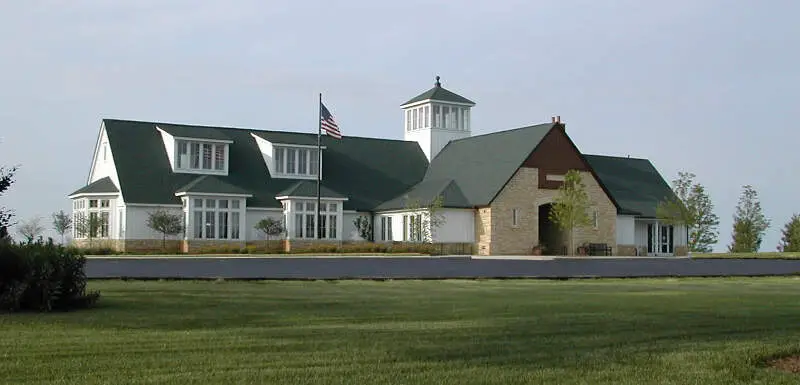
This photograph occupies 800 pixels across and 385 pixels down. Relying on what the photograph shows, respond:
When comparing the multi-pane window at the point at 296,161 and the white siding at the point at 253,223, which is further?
the multi-pane window at the point at 296,161

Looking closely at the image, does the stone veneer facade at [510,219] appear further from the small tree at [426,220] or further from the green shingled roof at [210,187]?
the green shingled roof at [210,187]

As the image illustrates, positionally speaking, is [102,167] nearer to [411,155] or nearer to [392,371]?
[411,155]

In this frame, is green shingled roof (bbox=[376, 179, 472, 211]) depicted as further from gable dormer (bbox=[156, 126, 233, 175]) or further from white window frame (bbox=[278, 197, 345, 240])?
gable dormer (bbox=[156, 126, 233, 175])

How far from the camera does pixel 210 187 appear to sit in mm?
47438

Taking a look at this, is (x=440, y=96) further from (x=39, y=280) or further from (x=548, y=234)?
(x=39, y=280)

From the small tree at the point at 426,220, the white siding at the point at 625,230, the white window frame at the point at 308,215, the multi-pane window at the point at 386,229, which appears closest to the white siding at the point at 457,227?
the small tree at the point at 426,220

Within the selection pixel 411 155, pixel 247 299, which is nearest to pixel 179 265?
pixel 247 299

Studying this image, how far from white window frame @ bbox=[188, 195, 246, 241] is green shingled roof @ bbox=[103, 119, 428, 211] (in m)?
1.04

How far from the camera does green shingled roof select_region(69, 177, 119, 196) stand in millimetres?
47438

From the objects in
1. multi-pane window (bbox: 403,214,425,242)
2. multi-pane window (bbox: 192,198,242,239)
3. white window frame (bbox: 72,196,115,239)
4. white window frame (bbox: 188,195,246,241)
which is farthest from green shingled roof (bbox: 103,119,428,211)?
multi-pane window (bbox: 403,214,425,242)

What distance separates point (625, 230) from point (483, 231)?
1010 cm

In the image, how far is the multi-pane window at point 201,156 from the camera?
163ft

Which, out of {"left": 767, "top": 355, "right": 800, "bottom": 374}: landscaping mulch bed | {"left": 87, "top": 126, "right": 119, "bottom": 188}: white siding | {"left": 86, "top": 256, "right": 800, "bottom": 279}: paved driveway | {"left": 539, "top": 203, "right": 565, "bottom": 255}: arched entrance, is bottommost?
{"left": 767, "top": 355, "right": 800, "bottom": 374}: landscaping mulch bed

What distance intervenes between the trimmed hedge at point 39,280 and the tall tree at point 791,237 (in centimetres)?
5724
